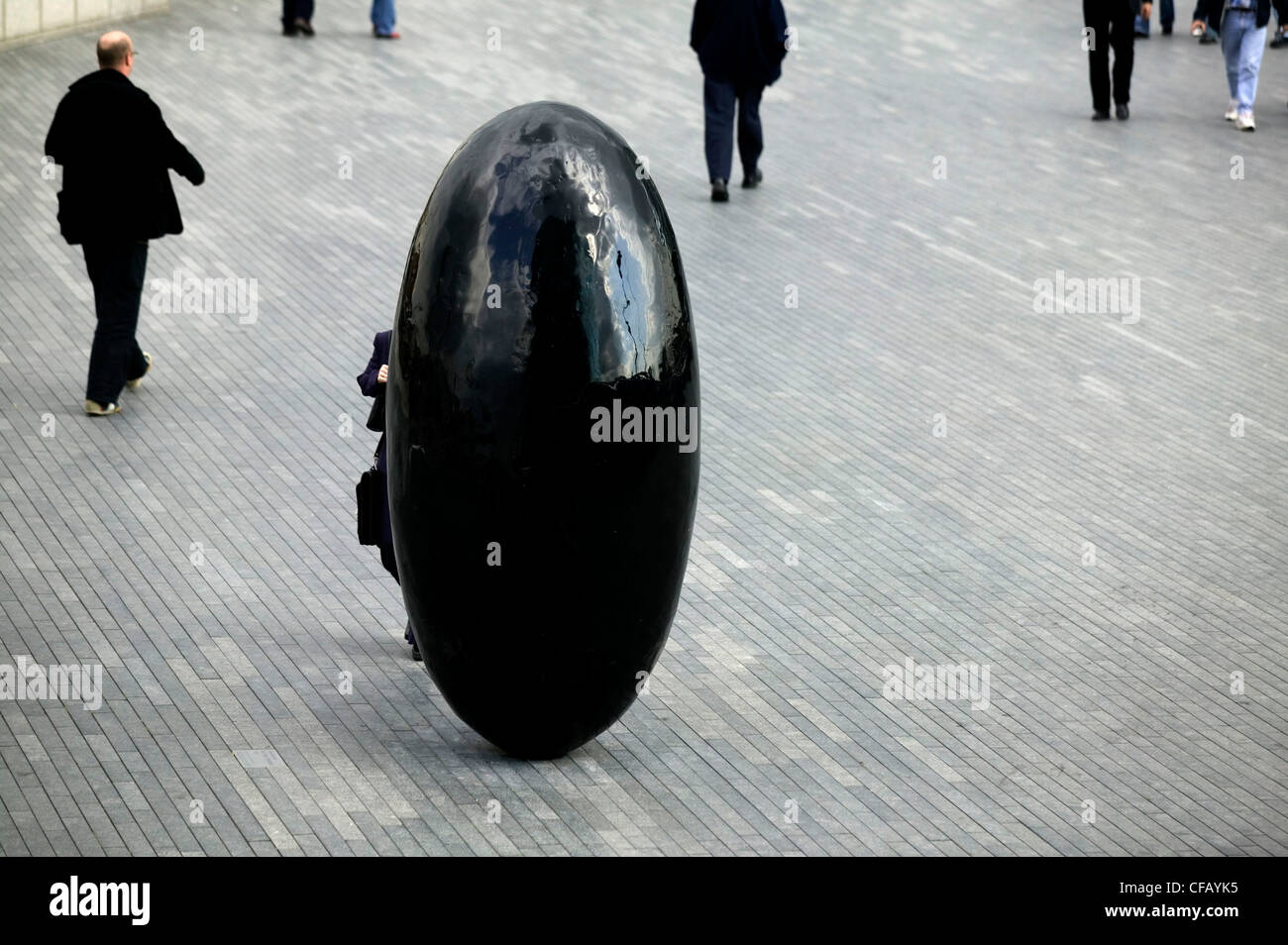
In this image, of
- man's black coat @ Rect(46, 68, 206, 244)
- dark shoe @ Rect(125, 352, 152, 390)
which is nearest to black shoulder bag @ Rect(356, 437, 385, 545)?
man's black coat @ Rect(46, 68, 206, 244)

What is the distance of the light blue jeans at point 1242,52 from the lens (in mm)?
17547

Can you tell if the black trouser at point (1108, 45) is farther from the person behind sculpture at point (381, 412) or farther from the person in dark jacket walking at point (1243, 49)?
the person behind sculpture at point (381, 412)

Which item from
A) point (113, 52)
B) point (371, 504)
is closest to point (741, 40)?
point (113, 52)

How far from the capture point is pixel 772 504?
952 cm

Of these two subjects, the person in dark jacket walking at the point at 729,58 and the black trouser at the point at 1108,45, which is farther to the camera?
the black trouser at the point at 1108,45

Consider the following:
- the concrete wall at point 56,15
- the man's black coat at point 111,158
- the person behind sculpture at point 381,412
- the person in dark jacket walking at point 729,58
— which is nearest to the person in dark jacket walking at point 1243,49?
the person in dark jacket walking at point 729,58

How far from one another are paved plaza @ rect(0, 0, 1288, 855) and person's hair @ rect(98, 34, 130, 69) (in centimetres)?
195

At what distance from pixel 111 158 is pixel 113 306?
864mm

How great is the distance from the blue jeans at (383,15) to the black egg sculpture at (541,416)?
14.4 m

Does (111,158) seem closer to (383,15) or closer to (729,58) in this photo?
(729,58)

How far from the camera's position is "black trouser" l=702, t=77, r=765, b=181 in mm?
15125

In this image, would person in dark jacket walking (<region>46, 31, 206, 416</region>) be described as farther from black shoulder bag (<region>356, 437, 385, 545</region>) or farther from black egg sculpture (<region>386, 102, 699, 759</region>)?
black egg sculpture (<region>386, 102, 699, 759</region>)

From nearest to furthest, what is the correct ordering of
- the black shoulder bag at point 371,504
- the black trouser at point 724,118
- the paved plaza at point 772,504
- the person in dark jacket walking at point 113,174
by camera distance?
the paved plaza at point 772,504 < the black shoulder bag at point 371,504 < the person in dark jacket walking at point 113,174 < the black trouser at point 724,118

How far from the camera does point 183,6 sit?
2166 centimetres
